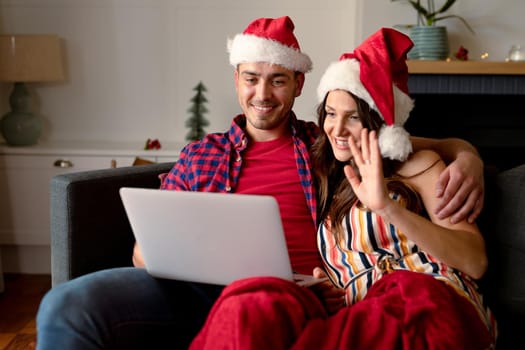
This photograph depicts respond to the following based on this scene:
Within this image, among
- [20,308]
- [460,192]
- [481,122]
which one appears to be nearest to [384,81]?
[460,192]

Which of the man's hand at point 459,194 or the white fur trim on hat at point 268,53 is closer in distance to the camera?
the man's hand at point 459,194

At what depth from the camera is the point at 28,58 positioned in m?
2.85

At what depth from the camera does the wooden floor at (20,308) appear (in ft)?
7.30

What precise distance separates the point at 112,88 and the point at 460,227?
7.78ft

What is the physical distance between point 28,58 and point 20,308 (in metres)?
1.25

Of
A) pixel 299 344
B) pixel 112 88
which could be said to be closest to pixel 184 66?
pixel 112 88

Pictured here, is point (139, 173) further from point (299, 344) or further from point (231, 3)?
point (231, 3)

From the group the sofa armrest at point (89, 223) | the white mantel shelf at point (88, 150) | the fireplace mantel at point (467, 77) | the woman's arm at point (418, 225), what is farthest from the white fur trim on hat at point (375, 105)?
the white mantel shelf at point (88, 150)

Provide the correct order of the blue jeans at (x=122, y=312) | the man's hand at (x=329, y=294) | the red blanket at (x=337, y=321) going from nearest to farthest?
the red blanket at (x=337, y=321), the blue jeans at (x=122, y=312), the man's hand at (x=329, y=294)

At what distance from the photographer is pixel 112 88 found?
3148 millimetres

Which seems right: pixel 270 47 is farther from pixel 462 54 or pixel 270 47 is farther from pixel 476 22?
pixel 476 22

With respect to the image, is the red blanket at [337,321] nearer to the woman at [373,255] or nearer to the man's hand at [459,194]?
the woman at [373,255]

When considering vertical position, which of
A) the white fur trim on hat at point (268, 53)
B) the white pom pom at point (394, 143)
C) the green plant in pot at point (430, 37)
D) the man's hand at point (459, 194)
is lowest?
the man's hand at point (459, 194)

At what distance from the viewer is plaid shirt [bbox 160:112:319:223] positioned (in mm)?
1619
